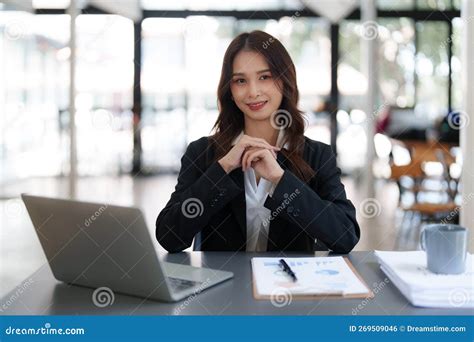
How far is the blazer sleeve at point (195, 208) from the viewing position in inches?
71.9

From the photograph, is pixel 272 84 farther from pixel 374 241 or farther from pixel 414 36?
pixel 414 36

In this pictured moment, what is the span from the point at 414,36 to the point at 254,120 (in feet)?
30.5

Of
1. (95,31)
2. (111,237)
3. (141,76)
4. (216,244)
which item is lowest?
(216,244)

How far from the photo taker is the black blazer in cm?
174

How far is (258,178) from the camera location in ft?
6.73

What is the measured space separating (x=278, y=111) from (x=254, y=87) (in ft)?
0.44

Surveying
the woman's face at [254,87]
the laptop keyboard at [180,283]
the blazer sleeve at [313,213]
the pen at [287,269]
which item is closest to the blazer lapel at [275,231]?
the blazer sleeve at [313,213]

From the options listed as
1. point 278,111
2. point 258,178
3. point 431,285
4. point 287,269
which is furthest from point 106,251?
point 278,111

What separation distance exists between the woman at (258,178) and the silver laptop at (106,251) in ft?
1.40

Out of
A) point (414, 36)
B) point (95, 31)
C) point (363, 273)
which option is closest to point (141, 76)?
point (95, 31)

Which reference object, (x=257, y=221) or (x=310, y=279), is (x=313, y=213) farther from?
(x=310, y=279)

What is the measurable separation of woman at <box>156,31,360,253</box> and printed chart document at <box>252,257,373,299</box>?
0.25m

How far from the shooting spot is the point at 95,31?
10.5m

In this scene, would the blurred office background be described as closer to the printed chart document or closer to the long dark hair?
the long dark hair
